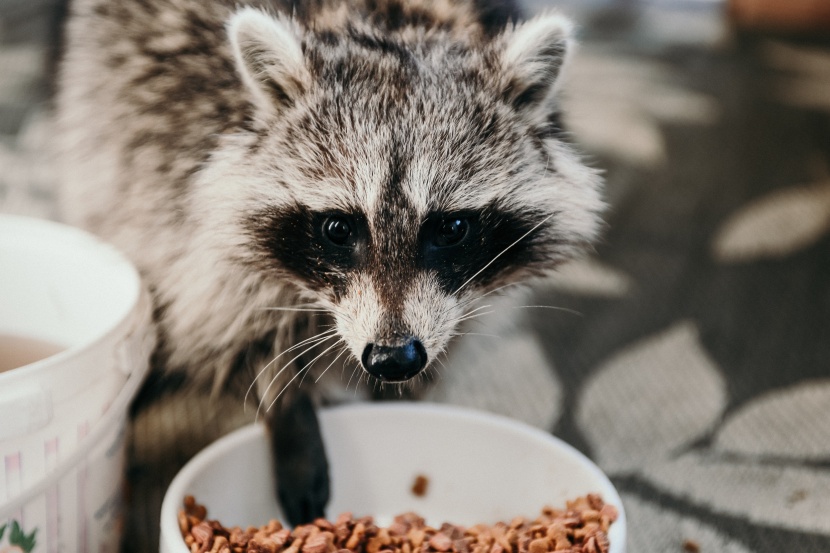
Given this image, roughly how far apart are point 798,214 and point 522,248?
1.20 metres

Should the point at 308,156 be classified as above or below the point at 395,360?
above

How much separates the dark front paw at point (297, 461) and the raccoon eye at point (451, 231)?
16.3 inches

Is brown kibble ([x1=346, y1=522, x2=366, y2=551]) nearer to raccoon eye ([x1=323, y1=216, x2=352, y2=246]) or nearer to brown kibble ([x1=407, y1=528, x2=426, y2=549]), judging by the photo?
brown kibble ([x1=407, y1=528, x2=426, y2=549])

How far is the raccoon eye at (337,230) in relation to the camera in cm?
122

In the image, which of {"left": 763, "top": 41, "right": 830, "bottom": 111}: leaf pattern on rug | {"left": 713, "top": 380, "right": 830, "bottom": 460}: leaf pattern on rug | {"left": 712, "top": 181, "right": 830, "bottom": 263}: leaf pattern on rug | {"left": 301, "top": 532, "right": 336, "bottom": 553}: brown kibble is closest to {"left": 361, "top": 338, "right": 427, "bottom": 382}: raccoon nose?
{"left": 301, "top": 532, "right": 336, "bottom": 553}: brown kibble

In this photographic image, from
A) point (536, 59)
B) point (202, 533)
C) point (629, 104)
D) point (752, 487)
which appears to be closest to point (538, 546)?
point (202, 533)

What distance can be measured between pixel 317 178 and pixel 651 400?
1.00 metres

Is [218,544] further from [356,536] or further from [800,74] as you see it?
[800,74]

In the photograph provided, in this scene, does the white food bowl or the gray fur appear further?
the white food bowl

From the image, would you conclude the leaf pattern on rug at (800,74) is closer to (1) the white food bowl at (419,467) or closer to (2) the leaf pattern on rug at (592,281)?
(2) the leaf pattern on rug at (592,281)

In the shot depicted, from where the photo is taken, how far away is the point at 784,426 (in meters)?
1.77

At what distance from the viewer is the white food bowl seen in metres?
1.41

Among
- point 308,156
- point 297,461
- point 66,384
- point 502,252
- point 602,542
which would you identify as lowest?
point 297,461

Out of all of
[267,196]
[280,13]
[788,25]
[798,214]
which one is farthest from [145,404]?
[788,25]
